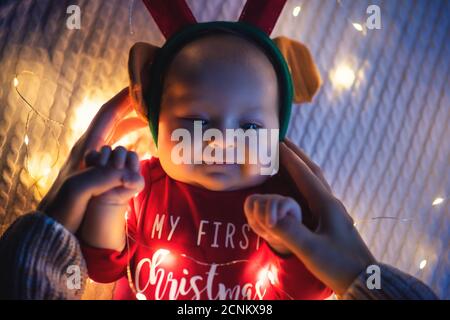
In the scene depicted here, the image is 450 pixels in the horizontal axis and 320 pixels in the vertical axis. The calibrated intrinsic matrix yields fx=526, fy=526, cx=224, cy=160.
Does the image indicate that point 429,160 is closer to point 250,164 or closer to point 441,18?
point 441,18

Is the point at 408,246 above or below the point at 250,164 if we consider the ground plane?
below

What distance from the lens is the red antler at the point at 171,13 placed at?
914mm

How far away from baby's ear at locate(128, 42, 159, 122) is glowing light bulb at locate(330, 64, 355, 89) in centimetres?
40

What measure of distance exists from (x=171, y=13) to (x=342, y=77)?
40cm

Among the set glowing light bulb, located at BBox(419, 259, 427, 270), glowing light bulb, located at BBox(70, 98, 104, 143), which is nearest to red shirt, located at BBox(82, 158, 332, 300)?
glowing light bulb, located at BBox(70, 98, 104, 143)

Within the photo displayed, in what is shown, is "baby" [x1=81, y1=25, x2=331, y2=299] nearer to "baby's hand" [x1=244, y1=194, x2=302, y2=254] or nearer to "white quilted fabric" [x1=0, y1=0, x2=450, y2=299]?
"baby's hand" [x1=244, y1=194, x2=302, y2=254]

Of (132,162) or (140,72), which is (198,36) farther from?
(132,162)

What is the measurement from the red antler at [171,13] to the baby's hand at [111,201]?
0.27m

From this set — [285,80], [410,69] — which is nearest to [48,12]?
[285,80]

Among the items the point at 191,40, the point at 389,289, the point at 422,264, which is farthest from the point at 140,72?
the point at 422,264

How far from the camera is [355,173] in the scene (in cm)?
110

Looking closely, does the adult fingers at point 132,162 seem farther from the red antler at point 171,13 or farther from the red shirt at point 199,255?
the red antler at point 171,13

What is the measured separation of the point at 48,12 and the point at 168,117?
370 millimetres
